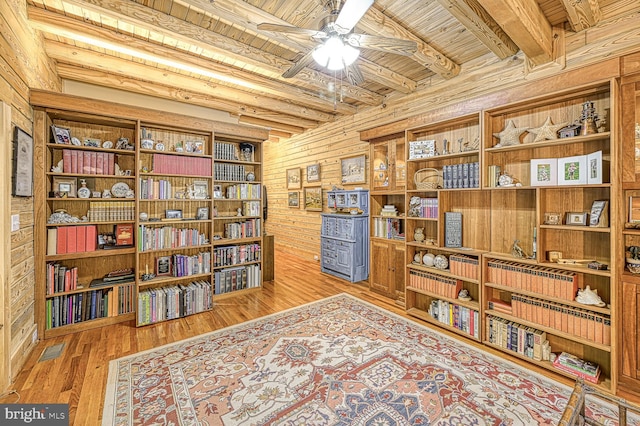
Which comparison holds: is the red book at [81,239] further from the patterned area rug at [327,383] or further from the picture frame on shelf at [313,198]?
the picture frame on shelf at [313,198]

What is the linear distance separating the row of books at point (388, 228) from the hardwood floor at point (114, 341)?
94cm

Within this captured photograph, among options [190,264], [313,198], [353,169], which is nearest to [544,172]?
[353,169]

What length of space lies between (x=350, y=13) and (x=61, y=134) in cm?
333

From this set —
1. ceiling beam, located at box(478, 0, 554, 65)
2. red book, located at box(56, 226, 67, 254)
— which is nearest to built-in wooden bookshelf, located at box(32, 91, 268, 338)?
red book, located at box(56, 226, 67, 254)

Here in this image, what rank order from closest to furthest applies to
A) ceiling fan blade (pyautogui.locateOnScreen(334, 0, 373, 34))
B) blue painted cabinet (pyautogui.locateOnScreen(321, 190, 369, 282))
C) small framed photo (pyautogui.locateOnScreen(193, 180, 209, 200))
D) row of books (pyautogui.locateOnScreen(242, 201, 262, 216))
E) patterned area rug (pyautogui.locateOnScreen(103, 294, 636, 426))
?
ceiling fan blade (pyautogui.locateOnScreen(334, 0, 373, 34)) < patterned area rug (pyautogui.locateOnScreen(103, 294, 636, 426)) < small framed photo (pyautogui.locateOnScreen(193, 180, 209, 200)) < row of books (pyautogui.locateOnScreen(242, 201, 262, 216)) < blue painted cabinet (pyautogui.locateOnScreen(321, 190, 369, 282))

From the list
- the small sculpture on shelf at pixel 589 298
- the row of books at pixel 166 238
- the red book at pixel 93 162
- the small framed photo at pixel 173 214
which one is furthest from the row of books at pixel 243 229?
the small sculpture on shelf at pixel 589 298

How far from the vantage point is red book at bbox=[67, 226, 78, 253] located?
3.06m

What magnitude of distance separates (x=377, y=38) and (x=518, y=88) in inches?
58.7

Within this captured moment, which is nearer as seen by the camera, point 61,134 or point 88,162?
point 61,134

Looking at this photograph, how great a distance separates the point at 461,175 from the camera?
3.11m

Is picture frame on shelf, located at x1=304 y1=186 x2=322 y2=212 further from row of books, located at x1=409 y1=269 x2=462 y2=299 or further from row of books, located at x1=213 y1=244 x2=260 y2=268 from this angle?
row of books, located at x1=409 y1=269 x2=462 y2=299

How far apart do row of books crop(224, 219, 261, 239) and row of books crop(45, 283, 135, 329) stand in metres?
1.41

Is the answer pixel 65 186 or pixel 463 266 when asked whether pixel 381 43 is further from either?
pixel 65 186

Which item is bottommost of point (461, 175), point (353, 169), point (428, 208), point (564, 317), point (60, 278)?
point (564, 317)
